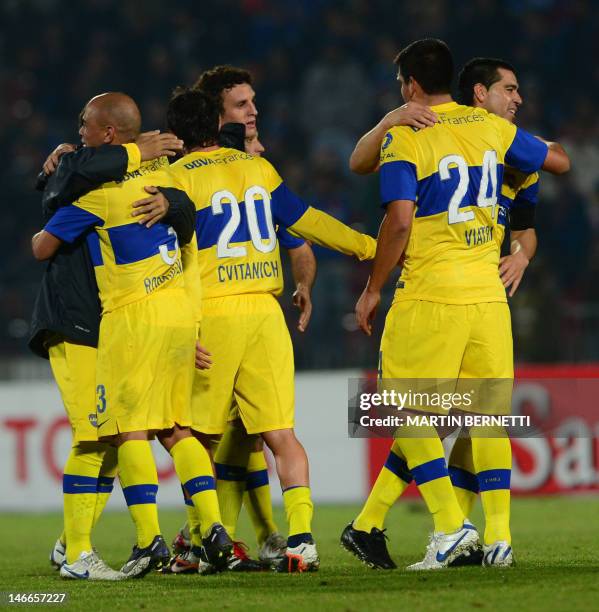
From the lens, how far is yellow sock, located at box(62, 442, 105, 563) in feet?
21.0

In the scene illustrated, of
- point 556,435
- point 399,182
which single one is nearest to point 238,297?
point 399,182

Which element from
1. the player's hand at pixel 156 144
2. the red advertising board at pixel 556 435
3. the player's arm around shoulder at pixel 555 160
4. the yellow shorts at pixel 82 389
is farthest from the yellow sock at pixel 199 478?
the red advertising board at pixel 556 435

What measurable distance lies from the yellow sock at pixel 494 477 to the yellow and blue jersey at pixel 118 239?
1619 millimetres

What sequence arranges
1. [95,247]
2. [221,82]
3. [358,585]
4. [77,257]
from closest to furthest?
[358,585]
[95,247]
[77,257]
[221,82]

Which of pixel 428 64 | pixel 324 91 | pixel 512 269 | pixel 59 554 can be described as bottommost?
pixel 59 554

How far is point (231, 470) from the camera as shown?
6.84m

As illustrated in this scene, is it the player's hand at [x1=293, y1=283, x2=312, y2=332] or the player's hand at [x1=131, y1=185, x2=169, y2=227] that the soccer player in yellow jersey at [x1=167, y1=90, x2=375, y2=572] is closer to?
the player's hand at [x1=293, y1=283, x2=312, y2=332]

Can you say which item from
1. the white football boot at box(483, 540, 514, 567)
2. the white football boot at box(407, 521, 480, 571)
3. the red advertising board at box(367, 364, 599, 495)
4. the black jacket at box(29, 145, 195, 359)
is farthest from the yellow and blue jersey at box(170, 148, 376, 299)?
the red advertising board at box(367, 364, 599, 495)

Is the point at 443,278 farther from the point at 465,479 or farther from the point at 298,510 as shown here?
the point at 298,510

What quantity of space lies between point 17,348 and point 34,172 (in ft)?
12.4

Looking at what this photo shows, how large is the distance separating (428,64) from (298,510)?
6.98 feet

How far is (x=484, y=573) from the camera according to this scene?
5789mm

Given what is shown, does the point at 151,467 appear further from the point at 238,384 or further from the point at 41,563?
the point at 41,563

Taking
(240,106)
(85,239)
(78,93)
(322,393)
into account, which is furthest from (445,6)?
(85,239)
